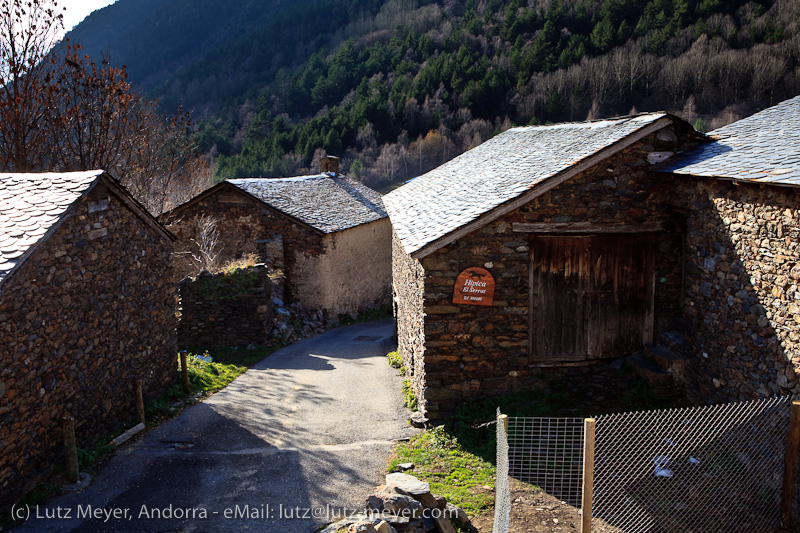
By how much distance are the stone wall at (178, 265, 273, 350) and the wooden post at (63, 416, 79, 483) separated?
25.5 ft

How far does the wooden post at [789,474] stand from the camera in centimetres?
611

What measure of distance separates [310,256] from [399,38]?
167 feet

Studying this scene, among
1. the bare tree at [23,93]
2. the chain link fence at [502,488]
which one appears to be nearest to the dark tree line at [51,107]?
the bare tree at [23,93]

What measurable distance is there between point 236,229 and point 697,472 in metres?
16.8

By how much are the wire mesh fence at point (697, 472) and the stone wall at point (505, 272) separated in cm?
252

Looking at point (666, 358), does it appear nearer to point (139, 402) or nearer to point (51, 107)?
point (139, 402)

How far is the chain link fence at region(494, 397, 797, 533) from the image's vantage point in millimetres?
6285

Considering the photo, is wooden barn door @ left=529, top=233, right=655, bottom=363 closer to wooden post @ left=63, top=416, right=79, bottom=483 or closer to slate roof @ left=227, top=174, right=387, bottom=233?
wooden post @ left=63, top=416, right=79, bottom=483

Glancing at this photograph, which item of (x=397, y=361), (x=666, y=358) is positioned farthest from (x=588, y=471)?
(x=397, y=361)

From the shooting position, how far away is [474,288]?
898 centimetres

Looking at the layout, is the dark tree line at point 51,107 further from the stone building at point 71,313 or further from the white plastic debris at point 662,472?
the white plastic debris at point 662,472

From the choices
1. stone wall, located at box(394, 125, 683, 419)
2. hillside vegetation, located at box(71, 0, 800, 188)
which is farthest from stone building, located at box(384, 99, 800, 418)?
hillside vegetation, located at box(71, 0, 800, 188)

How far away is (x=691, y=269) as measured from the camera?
9.02 meters

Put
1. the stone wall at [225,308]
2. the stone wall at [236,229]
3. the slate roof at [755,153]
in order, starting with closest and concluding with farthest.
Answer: the slate roof at [755,153] → the stone wall at [225,308] → the stone wall at [236,229]
